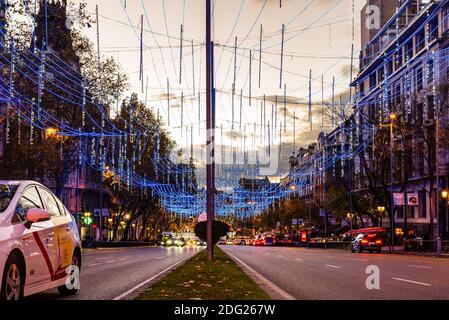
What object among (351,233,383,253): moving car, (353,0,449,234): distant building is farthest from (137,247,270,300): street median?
(351,233,383,253): moving car

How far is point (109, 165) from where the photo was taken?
238 ft

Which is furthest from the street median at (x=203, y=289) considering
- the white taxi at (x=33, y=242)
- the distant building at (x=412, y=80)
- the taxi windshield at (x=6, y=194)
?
the distant building at (x=412, y=80)

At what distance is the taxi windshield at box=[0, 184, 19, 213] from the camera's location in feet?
29.5

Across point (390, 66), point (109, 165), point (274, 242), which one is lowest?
point (274, 242)

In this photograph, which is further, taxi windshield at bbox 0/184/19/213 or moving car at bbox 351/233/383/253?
moving car at bbox 351/233/383/253

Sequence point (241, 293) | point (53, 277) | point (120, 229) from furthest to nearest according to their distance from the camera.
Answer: point (120, 229)
point (241, 293)
point (53, 277)

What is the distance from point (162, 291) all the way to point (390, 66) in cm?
7016

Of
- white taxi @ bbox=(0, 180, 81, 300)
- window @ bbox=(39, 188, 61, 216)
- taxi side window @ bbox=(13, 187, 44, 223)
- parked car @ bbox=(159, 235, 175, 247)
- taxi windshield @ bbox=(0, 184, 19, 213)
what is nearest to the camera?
white taxi @ bbox=(0, 180, 81, 300)

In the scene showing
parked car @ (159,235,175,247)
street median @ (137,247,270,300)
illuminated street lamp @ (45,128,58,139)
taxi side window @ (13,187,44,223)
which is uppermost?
illuminated street lamp @ (45,128,58,139)

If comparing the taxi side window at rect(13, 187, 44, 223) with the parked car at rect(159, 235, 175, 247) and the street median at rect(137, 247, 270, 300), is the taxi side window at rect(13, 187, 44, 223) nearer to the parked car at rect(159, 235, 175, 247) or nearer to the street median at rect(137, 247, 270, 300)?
the street median at rect(137, 247, 270, 300)

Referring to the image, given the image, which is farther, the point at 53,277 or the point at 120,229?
the point at 120,229

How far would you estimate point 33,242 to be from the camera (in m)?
9.22
